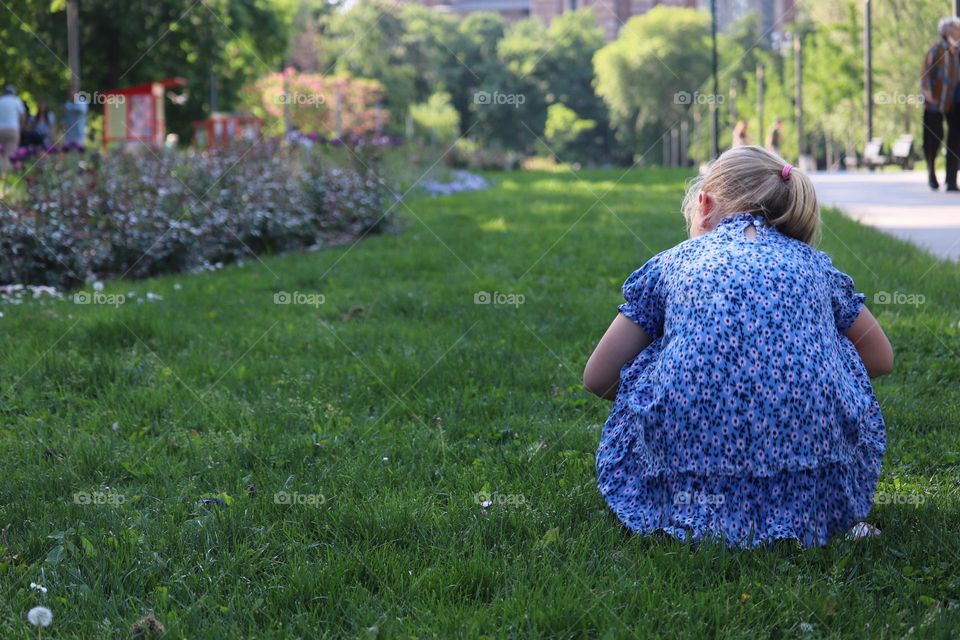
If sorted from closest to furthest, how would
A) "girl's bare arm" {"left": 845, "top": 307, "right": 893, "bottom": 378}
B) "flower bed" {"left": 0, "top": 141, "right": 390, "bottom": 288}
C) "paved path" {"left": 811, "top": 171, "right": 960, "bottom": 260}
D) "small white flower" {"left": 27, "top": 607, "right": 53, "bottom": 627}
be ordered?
"small white flower" {"left": 27, "top": 607, "right": 53, "bottom": 627} < "girl's bare arm" {"left": 845, "top": 307, "right": 893, "bottom": 378} < "flower bed" {"left": 0, "top": 141, "right": 390, "bottom": 288} < "paved path" {"left": 811, "top": 171, "right": 960, "bottom": 260}

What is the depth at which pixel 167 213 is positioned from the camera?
7.83 m

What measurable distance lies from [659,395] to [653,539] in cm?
39

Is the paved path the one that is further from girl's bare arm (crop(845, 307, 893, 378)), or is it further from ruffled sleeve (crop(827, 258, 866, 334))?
ruffled sleeve (crop(827, 258, 866, 334))

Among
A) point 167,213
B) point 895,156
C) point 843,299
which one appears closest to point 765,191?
point 843,299

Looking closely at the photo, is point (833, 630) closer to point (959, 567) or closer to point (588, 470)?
point (959, 567)

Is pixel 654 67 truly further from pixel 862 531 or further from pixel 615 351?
pixel 862 531

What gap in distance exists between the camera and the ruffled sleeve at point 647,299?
9.01 feet

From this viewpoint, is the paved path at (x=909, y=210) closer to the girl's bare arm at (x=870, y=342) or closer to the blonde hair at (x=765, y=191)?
the girl's bare arm at (x=870, y=342)

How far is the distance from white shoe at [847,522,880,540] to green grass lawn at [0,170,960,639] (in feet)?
0.10

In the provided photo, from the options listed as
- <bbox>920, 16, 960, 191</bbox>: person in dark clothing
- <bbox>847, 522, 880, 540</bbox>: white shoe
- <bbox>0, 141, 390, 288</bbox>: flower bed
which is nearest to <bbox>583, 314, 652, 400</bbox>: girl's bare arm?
<bbox>847, 522, 880, 540</bbox>: white shoe

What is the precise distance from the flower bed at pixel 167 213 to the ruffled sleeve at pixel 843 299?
5.54 meters

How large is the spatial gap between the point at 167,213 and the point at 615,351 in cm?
581

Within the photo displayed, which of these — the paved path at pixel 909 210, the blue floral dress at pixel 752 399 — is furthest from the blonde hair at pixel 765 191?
the paved path at pixel 909 210

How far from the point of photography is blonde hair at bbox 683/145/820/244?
2.72 metres
